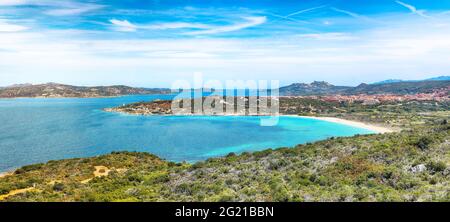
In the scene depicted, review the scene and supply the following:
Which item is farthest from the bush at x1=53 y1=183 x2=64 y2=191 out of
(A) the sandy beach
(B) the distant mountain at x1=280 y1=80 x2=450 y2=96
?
(B) the distant mountain at x1=280 y1=80 x2=450 y2=96

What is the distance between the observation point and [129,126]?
55.3 m

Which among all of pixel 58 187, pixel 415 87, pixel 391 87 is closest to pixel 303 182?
pixel 58 187

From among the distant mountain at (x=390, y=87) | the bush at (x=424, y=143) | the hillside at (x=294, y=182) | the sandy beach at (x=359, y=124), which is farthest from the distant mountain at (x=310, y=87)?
the hillside at (x=294, y=182)

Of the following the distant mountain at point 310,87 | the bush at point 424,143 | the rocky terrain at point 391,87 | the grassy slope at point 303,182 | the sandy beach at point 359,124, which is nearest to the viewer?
the grassy slope at point 303,182

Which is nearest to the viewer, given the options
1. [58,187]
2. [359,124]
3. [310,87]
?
[58,187]

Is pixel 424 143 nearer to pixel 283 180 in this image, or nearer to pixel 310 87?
pixel 283 180

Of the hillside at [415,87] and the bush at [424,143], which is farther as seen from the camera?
the hillside at [415,87]

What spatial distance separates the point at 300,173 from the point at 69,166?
15790mm

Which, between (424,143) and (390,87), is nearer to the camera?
(424,143)

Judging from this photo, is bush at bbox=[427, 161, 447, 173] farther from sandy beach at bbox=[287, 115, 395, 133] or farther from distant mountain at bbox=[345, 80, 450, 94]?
distant mountain at bbox=[345, 80, 450, 94]

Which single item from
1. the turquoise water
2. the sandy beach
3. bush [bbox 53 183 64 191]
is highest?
bush [bbox 53 183 64 191]

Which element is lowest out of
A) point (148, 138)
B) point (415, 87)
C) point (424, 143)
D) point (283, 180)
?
point (148, 138)

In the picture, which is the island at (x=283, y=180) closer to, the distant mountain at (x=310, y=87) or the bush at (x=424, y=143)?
the bush at (x=424, y=143)

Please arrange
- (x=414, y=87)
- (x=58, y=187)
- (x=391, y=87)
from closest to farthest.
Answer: (x=58, y=187) → (x=414, y=87) → (x=391, y=87)
